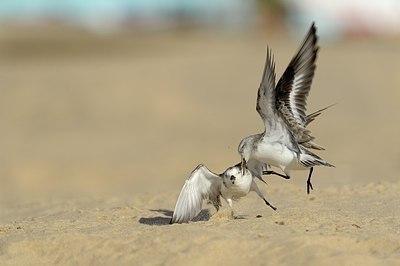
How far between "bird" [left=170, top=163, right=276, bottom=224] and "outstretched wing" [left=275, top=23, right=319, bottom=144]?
1.78 ft

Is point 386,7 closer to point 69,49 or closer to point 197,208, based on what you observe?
point 69,49

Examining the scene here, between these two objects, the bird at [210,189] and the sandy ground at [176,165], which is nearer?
the sandy ground at [176,165]

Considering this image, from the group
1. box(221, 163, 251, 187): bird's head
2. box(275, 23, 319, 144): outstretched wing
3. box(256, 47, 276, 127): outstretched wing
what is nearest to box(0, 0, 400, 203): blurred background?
Answer: box(275, 23, 319, 144): outstretched wing

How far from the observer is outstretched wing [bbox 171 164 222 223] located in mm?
7535

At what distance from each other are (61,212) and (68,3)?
205 feet

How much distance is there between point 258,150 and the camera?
726 centimetres

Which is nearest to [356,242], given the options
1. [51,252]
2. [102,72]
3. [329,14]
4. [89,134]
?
[51,252]

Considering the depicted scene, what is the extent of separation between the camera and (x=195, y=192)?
7664 millimetres

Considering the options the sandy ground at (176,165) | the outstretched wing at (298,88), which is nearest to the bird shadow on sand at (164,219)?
the sandy ground at (176,165)

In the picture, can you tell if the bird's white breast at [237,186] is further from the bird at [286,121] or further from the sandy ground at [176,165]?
the sandy ground at [176,165]

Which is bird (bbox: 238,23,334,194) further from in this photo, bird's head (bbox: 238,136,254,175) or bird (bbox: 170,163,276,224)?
bird (bbox: 170,163,276,224)

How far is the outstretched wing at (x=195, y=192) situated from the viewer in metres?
7.54

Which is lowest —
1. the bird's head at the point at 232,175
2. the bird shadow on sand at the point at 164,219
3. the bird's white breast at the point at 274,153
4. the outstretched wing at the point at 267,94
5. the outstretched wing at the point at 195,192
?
the bird shadow on sand at the point at 164,219

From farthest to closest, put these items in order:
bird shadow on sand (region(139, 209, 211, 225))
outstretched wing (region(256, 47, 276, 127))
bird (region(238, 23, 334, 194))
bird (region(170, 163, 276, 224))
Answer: bird shadow on sand (region(139, 209, 211, 225)), bird (region(170, 163, 276, 224)), bird (region(238, 23, 334, 194)), outstretched wing (region(256, 47, 276, 127))
